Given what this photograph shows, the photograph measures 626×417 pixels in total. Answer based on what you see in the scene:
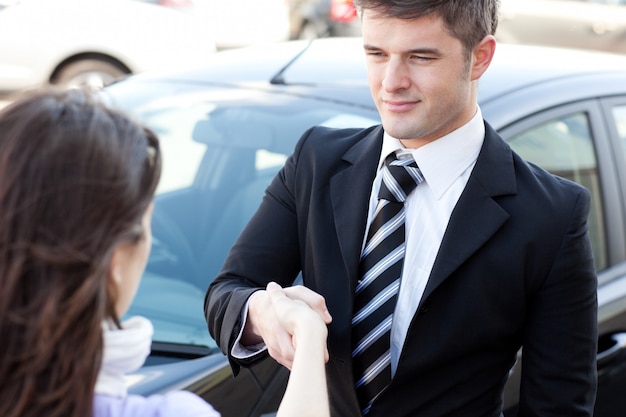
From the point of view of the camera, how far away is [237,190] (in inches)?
118

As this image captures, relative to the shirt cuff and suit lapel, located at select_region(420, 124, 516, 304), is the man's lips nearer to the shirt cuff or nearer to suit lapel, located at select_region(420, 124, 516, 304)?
suit lapel, located at select_region(420, 124, 516, 304)

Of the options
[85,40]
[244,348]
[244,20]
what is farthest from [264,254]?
[244,20]

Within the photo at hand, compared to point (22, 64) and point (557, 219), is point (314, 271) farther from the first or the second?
point (22, 64)

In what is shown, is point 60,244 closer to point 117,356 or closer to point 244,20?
point 117,356

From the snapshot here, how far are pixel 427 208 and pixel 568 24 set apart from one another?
1087 cm

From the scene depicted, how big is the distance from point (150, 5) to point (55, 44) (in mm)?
985

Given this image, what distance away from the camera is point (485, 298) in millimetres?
A: 1859

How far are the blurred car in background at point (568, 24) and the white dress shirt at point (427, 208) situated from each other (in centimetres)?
1046

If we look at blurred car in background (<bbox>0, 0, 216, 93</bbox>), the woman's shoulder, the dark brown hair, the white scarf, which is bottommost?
blurred car in background (<bbox>0, 0, 216, 93</bbox>)

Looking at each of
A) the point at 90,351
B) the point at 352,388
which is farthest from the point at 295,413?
the point at 352,388

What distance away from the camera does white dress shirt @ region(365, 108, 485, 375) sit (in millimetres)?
1899

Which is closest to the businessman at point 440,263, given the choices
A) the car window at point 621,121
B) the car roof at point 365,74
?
the car roof at point 365,74

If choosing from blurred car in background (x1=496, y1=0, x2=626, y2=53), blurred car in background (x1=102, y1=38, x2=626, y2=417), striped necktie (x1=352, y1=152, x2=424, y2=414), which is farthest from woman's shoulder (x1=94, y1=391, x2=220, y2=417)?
blurred car in background (x1=496, y1=0, x2=626, y2=53)

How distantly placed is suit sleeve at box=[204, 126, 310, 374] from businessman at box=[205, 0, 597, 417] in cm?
2
